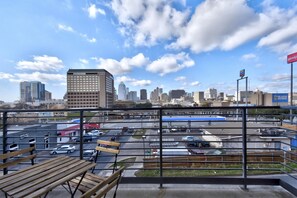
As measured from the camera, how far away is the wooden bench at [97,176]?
66.2 inches

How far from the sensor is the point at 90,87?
60.7 ft

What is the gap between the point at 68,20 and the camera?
7.66m

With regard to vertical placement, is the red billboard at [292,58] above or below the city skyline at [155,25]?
below

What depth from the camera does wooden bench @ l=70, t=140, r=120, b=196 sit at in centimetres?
168

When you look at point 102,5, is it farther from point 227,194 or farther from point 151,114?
point 227,194

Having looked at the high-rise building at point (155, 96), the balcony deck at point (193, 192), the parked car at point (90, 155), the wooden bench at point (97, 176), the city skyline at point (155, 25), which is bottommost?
the balcony deck at point (193, 192)

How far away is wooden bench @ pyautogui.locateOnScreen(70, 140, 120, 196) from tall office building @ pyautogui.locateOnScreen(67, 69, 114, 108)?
11.6m

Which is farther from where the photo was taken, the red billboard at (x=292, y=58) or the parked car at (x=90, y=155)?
the red billboard at (x=292, y=58)

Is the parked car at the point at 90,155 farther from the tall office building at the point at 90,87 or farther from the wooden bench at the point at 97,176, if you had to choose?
the tall office building at the point at 90,87

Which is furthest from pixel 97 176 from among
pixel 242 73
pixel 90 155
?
pixel 242 73

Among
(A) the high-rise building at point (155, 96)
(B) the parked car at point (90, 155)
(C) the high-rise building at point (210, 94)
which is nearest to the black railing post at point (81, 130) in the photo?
(B) the parked car at point (90, 155)

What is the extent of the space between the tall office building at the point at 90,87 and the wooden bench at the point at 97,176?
38.1 feet

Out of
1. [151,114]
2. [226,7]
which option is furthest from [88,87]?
[151,114]

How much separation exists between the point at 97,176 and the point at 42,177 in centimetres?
62
